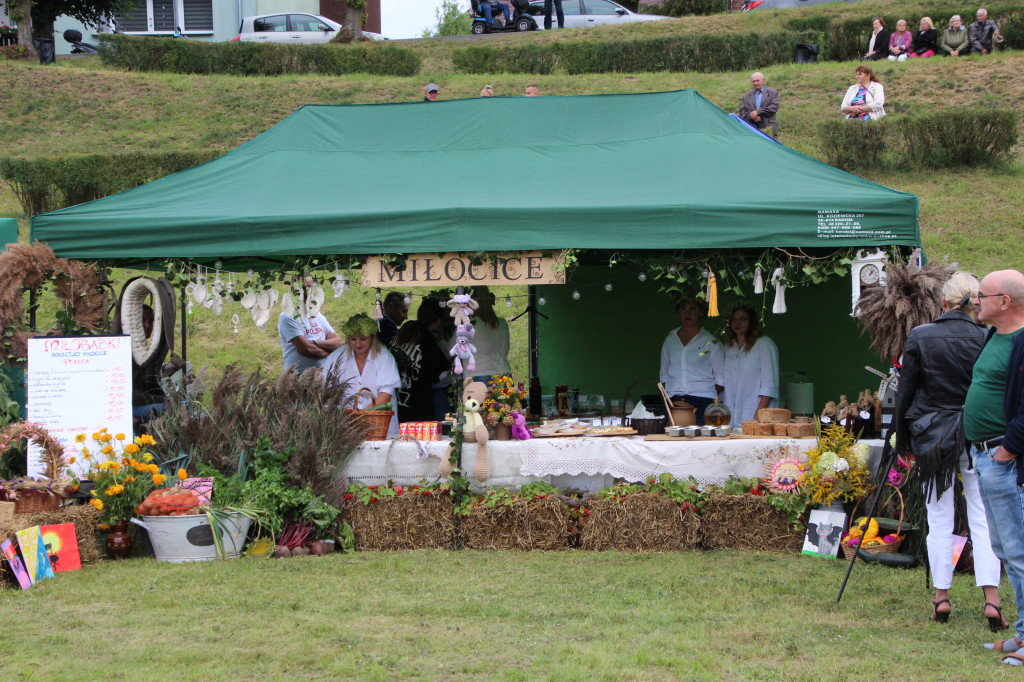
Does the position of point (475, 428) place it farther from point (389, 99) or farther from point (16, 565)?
point (389, 99)

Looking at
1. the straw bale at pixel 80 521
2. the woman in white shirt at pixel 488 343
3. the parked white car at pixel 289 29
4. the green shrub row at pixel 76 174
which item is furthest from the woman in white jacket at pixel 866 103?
the parked white car at pixel 289 29

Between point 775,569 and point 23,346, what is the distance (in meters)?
4.75

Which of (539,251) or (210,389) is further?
(210,389)

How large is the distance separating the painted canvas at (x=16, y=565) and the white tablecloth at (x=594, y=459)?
202cm

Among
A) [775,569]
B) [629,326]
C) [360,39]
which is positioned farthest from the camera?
[360,39]

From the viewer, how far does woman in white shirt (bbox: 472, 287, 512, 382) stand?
7098 millimetres

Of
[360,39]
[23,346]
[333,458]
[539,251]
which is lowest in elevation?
[333,458]

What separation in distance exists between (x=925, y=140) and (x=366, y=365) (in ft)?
37.8

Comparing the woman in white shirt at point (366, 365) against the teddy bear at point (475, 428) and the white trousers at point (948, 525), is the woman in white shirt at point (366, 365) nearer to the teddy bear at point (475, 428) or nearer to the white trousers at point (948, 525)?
the teddy bear at point (475, 428)

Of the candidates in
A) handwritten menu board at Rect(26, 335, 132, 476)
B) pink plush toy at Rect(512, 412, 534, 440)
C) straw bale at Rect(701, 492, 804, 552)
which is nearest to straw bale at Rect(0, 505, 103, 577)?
handwritten menu board at Rect(26, 335, 132, 476)

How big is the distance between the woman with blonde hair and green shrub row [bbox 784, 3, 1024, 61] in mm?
18015

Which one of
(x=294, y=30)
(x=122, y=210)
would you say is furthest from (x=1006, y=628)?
(x=294, y=30)

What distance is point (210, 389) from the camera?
6.68 meters

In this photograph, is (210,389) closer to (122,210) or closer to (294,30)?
(122,210)
